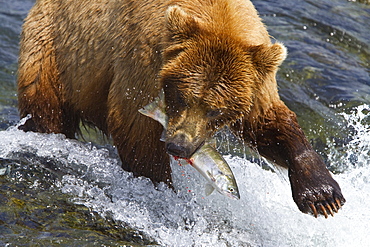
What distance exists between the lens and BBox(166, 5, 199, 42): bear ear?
400cm

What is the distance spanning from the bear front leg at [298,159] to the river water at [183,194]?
1.44ft

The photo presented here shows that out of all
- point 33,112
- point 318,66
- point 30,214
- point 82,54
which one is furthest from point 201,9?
point 318,66

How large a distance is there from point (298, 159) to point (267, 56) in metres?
1.02

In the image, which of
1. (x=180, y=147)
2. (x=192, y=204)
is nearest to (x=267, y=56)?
(x=180, y=147)

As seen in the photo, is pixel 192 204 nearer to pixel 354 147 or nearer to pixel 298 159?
pixel 298 159

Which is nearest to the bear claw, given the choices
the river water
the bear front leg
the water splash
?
the bear front leg

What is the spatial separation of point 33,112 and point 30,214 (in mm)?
1733

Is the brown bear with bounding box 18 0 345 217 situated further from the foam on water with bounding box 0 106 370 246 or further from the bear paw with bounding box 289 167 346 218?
the foam on water with bounding box 0 106 370 246

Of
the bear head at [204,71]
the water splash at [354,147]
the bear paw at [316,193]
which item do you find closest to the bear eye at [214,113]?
the bear head at [204,71]

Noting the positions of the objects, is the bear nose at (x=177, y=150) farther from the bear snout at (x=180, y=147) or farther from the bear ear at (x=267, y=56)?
the bear ear at (x=267, y=56)

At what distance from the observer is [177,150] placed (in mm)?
3959

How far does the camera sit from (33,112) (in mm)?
5859

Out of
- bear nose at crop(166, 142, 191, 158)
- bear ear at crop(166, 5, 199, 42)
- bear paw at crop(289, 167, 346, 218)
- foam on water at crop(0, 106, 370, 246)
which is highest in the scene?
bear ear at crop(166, 5, 199, 42)

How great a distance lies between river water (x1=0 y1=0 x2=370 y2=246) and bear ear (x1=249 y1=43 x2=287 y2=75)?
130cm
